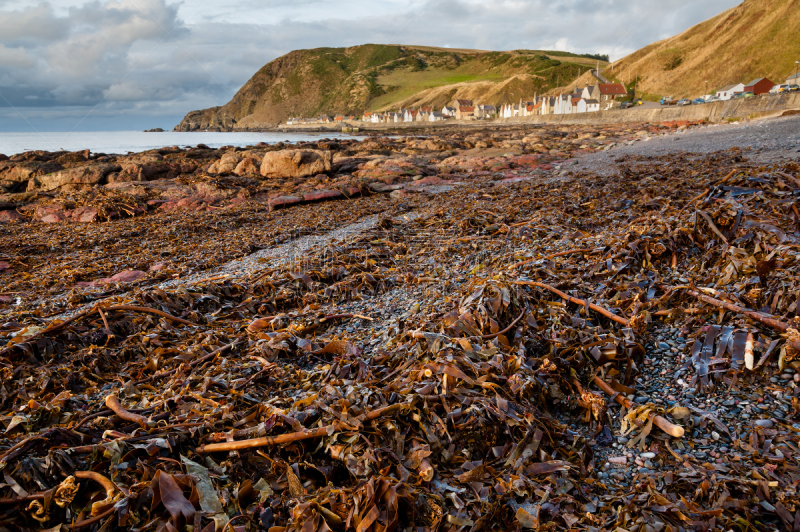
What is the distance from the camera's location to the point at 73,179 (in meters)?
15.3

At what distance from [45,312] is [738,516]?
6.58m

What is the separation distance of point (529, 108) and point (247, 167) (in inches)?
3425

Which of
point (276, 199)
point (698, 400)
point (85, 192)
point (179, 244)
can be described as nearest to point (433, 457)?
point (698, 400)

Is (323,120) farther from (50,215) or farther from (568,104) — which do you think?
(50,215)

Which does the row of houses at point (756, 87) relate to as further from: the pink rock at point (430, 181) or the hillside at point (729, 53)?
the pink rock at point (430, 181)

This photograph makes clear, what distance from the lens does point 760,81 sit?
54438mm

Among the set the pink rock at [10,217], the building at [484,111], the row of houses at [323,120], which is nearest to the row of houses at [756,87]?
the building at [484,111]

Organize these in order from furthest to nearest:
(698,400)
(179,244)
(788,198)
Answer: (179,244)
(788,198)
(698,400)

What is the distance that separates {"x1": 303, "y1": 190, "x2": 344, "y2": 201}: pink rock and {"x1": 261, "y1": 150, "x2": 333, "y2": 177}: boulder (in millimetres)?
4891

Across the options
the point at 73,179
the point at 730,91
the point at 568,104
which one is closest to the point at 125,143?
the point at 73,179

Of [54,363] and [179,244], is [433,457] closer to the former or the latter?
Result: [54,363]

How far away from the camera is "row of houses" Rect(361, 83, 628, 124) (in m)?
72.4

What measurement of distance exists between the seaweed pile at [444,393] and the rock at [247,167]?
12.8 m

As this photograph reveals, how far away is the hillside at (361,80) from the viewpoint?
141250 millimetres
